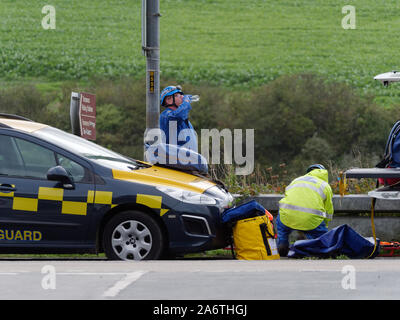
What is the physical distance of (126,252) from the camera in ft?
27.3

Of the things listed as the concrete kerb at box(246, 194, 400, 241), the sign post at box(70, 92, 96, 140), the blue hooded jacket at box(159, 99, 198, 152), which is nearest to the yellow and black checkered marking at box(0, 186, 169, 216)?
the blue hooded jacket at box(159, 99, 198, 152)

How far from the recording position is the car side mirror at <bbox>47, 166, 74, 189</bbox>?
827 centimetres

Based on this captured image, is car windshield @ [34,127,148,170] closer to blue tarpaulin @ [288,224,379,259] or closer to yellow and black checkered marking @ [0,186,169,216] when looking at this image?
yellow and black checkered marking @ [0,186,169,216]

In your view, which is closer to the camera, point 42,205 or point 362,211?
point 42,205

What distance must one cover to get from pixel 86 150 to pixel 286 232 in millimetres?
2537

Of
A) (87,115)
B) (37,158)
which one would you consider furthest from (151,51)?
(37,158)

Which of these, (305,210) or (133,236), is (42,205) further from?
(305,210)

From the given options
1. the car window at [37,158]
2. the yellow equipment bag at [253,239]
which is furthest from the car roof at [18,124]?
the yellow equipment bag at [253,239]

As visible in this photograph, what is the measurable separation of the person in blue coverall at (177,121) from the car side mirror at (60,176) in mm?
1913

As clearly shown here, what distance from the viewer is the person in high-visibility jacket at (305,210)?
9.45 m

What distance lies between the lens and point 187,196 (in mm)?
8477

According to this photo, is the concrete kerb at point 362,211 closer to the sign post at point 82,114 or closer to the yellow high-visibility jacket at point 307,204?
the yellow high-visibility jacket at point 307,204
